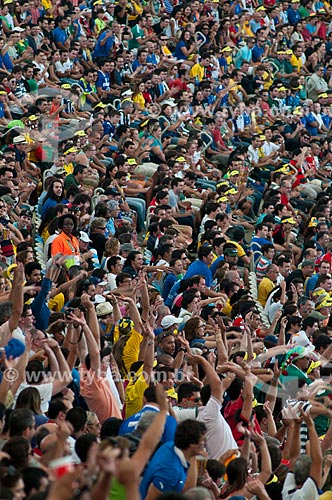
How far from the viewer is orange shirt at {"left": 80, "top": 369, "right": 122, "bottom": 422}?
29.1 ft

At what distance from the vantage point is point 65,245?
1230 centimetres

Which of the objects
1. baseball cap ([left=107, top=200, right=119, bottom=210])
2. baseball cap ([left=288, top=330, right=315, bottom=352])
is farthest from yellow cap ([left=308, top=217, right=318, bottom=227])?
baseball cap ([left=288, top=330, right=315, bottom=352])

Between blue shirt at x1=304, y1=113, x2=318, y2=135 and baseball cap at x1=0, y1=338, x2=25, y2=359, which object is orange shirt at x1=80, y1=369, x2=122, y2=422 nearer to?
baseball cap at x1=0, y1=338, x2=25, y2=359

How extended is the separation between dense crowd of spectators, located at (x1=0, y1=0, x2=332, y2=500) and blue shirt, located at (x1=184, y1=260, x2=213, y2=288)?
0.04 m

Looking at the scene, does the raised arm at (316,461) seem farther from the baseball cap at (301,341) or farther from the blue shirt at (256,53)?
the blue shirt at (256,53)

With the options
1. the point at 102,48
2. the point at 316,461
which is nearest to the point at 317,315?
the point at 316,461

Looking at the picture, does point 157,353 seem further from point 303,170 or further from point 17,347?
point 303,170

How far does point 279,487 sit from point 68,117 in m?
9.98

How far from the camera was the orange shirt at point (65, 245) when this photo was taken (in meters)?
12.2

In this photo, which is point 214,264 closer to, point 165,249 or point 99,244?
point 165,249

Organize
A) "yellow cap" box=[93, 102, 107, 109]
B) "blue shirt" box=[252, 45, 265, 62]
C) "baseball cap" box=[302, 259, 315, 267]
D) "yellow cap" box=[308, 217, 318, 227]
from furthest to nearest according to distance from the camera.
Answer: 1. "blue shirt" box=[252, 45, 265, 62]
2. "yellow cap" box=[93, 102, 107, 109]
3. "yellow cap" box=[308, 217, 318, 227]
4. "baseball cap" box=[302, 259, 315, 267]

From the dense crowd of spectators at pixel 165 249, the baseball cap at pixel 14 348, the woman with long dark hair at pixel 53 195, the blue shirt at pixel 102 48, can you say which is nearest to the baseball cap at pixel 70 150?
the dense crowd of spectators at pixel 165 249

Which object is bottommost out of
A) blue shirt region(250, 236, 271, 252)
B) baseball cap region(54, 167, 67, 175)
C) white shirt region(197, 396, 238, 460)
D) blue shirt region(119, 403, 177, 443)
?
blue shirt region(250, 236, 271, 252)

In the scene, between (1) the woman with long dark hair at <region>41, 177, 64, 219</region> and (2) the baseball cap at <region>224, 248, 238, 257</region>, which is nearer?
(1) the woman with long dark hair at <region>41, 177, 64, 219</region>
